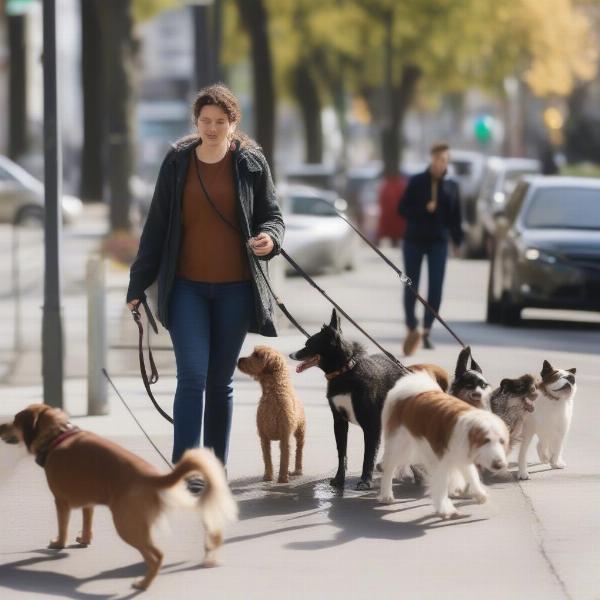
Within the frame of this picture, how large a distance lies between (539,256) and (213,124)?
34.2ft

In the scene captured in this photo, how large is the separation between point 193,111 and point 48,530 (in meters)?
1.95

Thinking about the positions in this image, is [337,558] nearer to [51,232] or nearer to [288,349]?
[51,232]

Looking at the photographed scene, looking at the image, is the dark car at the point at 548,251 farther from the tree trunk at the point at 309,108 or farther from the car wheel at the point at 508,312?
the tree trunk at the point at 309,108

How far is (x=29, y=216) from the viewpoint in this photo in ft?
134

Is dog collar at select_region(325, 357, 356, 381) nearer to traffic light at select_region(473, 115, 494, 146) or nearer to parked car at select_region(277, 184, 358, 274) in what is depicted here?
parked car at select_region(277, 184, 358, 274)

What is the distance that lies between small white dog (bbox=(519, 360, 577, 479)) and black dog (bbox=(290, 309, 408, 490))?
34.9 inches

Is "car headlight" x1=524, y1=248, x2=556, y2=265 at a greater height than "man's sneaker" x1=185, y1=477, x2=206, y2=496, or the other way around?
"man's sneaker" x1=185, y1=477, x2=206, y2=496

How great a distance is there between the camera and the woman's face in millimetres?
8052

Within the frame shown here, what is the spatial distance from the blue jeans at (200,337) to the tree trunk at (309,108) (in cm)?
5175

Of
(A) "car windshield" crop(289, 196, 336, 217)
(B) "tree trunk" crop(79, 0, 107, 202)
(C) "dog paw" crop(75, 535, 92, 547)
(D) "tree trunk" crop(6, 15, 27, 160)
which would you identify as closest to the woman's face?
(C) "dog paw" crop(75, 535, 92, 547)

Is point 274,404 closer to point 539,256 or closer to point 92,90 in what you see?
point 539,256

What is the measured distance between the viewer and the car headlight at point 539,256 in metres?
18.1

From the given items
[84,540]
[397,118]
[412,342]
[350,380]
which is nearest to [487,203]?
[412,342]

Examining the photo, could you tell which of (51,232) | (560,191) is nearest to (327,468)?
(51,232)
